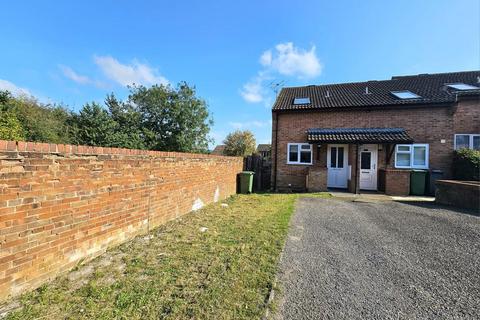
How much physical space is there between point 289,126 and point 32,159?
1182 centimetres

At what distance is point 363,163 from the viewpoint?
38.8 ft

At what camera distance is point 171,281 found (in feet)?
9.16

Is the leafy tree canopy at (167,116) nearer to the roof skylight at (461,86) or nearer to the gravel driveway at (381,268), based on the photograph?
the gravel driveway at (381,268)

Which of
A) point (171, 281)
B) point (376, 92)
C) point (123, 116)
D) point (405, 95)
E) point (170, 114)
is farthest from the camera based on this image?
point (170, 114)

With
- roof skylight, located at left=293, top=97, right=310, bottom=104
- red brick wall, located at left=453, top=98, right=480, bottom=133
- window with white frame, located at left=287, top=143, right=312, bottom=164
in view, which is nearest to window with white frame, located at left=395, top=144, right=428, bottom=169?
red brick wall, located at left=453, top=98, right=480, bottom=133

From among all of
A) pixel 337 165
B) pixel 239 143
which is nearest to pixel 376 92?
pixel 337 165

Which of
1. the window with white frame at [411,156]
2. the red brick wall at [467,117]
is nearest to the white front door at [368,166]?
the window with white frame at [411,156]

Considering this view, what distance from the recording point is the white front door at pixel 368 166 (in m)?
11.6

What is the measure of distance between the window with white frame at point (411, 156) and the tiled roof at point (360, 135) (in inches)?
32.9

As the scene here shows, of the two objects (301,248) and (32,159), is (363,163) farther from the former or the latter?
(32,159)

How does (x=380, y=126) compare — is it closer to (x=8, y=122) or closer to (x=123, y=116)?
(x=123, y=116)

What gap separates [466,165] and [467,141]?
299 centimetres

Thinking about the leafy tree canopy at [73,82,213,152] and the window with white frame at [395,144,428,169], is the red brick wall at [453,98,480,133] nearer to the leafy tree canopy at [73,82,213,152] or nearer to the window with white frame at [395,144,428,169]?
the window with white frame at [395,144,428,169]

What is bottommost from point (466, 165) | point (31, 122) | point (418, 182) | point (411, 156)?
point (418, 182)
